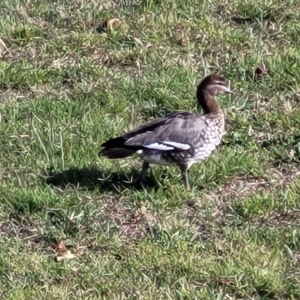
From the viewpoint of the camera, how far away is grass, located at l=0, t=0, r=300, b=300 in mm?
7195

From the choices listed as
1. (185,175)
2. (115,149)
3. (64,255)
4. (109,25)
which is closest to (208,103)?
(185,175)

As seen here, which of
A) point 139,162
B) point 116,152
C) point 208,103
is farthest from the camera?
point 139,162

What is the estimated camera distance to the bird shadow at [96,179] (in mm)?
8188

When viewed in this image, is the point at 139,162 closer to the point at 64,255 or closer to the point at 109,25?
the point at 64,255

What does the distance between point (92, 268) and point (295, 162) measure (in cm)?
196

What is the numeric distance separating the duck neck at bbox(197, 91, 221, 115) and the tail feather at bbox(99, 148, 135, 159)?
0.78m

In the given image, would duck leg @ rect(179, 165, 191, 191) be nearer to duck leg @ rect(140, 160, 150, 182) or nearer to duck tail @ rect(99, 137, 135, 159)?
duck leg @ rect(140, 160, 150, 182)

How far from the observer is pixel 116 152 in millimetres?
8039

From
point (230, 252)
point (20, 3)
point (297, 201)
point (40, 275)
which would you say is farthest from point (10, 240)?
point (20, 3)

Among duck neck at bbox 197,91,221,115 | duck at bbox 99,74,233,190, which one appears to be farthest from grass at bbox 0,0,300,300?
duck neck at bbox 197,91,221,115

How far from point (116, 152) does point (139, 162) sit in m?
0.62

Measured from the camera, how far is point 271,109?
9227 millimetres

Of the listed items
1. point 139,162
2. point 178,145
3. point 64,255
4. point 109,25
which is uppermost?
point 178,145

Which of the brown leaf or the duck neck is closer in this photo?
the duck neck
